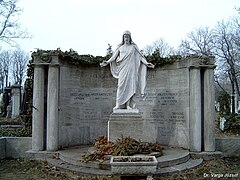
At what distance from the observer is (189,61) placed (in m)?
9.50

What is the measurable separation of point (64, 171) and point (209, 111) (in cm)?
508

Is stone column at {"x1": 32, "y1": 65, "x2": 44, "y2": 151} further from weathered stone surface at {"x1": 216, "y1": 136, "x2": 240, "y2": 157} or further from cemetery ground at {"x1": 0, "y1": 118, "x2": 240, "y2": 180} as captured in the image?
weathered stone surface at {"x1": 216, "y1": 136, "x2": 240, "y2": 157}

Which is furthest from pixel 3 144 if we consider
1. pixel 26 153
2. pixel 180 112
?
pixel 180 112

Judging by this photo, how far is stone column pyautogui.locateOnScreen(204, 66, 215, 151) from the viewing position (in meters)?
9.06

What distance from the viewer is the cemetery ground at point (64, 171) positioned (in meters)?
7.02

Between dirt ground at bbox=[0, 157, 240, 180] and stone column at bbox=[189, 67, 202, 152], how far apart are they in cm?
81

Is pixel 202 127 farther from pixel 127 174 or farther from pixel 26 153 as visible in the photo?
pixel 26 153

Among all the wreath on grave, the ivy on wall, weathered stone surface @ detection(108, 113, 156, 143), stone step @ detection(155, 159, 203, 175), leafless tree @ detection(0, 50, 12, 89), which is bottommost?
stone step @ detection(155, 159, 203, 175)

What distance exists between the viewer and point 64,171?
753cm

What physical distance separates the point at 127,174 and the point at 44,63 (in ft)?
17.4

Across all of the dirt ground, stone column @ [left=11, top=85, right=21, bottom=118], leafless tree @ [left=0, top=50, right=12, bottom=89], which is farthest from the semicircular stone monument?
leafless tree @ [left=0, top=50, right=12, bottom=89]

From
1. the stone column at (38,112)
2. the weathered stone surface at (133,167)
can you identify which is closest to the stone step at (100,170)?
the stone column at (38,112)

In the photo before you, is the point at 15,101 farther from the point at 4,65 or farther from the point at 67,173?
the point at 4,65

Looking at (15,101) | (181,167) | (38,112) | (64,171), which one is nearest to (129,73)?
(38,112)
